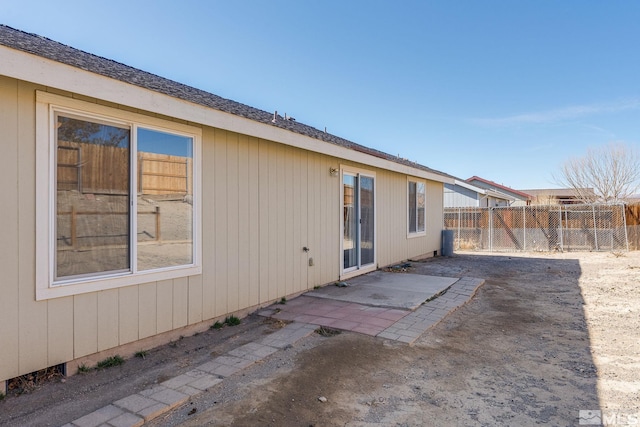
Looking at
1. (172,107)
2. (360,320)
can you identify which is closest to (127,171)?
(172,107)

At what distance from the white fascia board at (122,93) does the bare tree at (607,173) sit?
24.3 meters

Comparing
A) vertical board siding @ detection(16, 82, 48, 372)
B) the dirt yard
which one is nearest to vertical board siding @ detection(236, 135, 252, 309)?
the dirt yard

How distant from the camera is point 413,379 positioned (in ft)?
9.73

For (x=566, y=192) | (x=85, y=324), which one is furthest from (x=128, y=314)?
(x=566, y=192)

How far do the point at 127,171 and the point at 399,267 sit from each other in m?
6.44

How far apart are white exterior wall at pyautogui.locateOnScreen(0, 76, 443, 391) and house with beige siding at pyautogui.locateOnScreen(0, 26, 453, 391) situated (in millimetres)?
12

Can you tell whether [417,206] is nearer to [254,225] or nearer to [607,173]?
[254,225]

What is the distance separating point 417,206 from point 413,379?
759 cm

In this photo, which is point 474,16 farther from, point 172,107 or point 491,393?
point 491,393

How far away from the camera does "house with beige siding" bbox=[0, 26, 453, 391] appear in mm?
2678

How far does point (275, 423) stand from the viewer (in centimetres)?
229

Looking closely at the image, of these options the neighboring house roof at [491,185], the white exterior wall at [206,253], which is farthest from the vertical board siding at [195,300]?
the neighboring house roof at [491,185]

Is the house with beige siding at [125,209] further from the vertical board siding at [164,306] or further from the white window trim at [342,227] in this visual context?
the white window trim at [342,227]

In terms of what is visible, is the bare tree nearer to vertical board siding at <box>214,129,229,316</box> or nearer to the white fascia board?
the white fascia board
